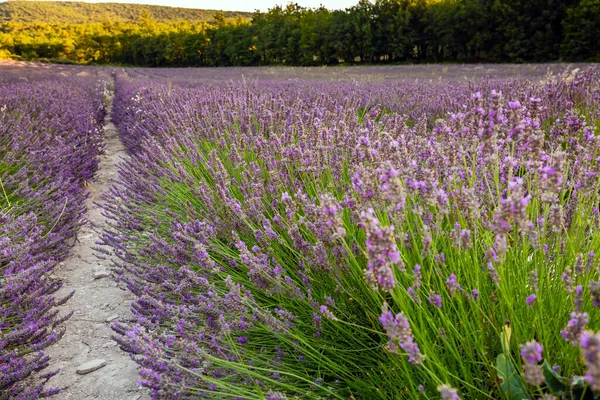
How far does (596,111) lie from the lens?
3467 mm

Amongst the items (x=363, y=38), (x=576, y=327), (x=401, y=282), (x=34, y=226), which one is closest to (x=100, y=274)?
(x=34, y=226)

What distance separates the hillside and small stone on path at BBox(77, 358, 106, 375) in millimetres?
84559

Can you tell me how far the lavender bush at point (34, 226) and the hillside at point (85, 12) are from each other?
81.1m

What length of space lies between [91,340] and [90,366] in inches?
11.6

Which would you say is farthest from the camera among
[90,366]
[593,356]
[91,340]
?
[91,340]

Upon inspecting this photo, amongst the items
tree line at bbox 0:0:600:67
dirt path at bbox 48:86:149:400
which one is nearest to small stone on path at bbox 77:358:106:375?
dirt path at bbox 48:86:149:400

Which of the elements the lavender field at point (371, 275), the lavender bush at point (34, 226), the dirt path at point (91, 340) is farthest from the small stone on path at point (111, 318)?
the lavender field at point (371, 275)

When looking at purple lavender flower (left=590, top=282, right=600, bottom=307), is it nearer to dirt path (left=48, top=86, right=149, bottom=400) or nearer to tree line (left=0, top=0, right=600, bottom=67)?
dirt path (left=48, top=86, right=149, bottom=400)

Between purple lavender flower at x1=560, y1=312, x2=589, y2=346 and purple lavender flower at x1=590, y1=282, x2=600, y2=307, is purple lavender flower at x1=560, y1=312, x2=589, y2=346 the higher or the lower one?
the lower one

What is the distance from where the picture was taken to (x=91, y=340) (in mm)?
2432

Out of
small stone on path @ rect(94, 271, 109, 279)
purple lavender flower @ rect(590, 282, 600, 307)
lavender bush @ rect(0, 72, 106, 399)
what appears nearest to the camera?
purple lavender flower @ rect(590, 282, 600, 307)

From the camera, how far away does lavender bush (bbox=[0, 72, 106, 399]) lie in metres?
1.86

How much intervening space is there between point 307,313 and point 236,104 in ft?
8.47

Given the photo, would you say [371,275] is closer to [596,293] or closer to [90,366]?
[596,293]
